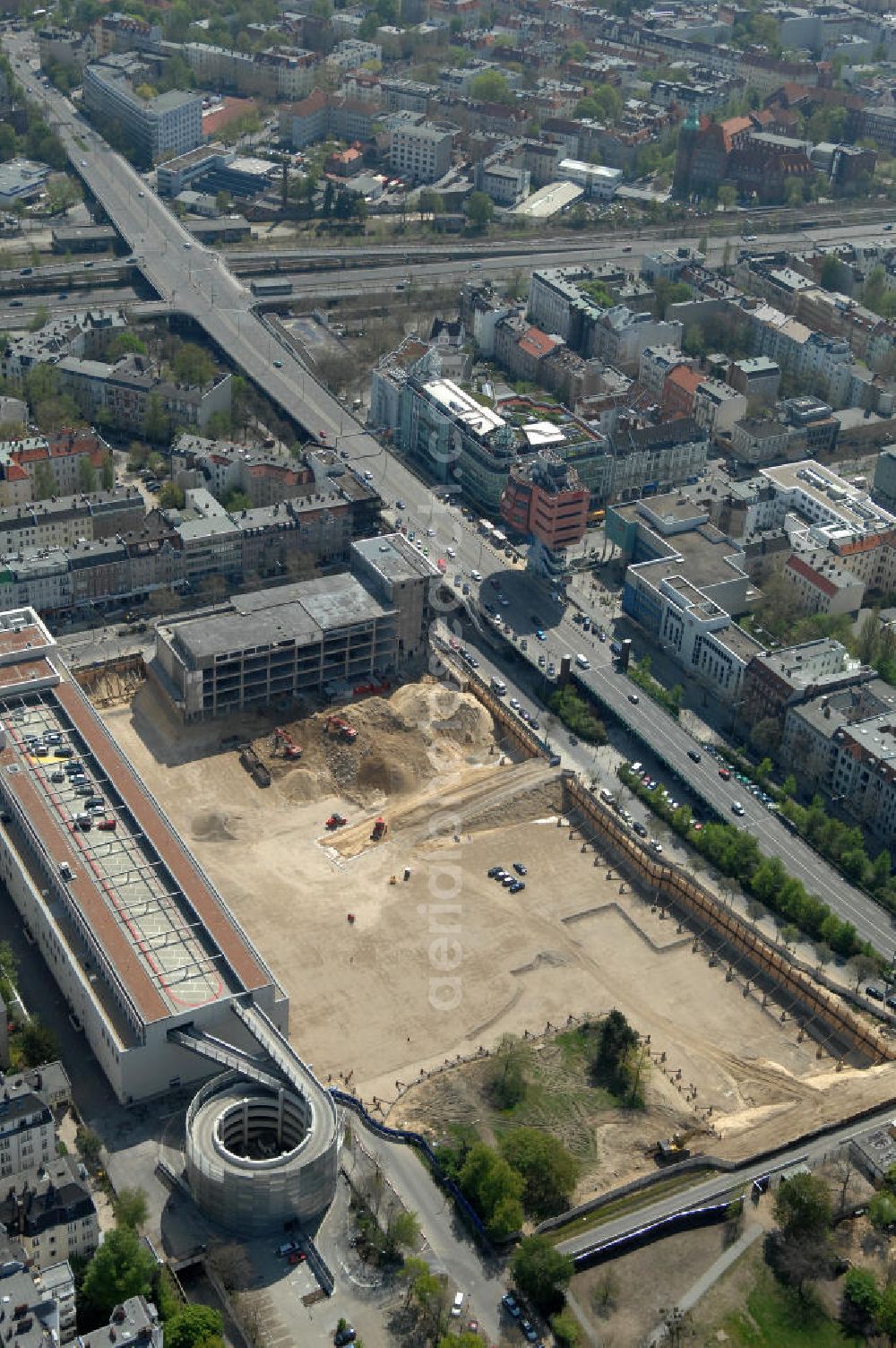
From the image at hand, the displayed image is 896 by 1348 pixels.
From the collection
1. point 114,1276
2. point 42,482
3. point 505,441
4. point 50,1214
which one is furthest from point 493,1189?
point 42,482

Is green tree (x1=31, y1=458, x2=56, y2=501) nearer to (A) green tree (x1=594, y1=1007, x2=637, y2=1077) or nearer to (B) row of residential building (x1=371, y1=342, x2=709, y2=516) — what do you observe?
(B) row of residential building (x1=371, y1=342, x2=709, y2=516)

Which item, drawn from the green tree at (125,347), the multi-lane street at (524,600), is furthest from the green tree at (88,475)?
the green tree at (125,347)

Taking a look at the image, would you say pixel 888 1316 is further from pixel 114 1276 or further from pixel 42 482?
pixel 42 482

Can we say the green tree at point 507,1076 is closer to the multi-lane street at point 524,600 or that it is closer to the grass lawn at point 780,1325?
the grass lawn at point 780,1325

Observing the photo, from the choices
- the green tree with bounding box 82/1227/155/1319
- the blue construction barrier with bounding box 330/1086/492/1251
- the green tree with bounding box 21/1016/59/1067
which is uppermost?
the green tree with bounding box 82/1227/155/1319

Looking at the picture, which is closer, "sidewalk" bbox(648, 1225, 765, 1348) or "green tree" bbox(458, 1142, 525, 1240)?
"sidewalk" bbox(648, 1225, 765, 1348)

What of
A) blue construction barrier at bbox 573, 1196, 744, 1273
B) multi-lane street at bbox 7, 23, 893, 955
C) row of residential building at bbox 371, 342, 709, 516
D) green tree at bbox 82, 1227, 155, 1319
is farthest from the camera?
row of residential building at bbox 371, 342, 709, 516

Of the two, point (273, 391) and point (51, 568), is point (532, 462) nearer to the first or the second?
point (273, 391)

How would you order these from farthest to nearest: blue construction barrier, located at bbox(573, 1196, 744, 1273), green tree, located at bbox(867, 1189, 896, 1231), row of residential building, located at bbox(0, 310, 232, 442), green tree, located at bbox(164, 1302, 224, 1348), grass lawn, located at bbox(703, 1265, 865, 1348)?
row of residential building, located at bbox(0, 310, 232, 442) < green tree, located at bbox(867, 1189, 896, 1231) < blue construction barrier, located at bbox(573, 1196, 744, 1273) < grass lawn, located at bbox(703, 1265, 865, 1348) < green tree, located at bbox(164, 1302, 224, 1348)

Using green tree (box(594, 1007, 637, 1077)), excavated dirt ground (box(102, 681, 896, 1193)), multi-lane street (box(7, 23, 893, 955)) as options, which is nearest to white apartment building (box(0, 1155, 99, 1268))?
excavated dirt ground (box(102, 681, 896, 1193))
